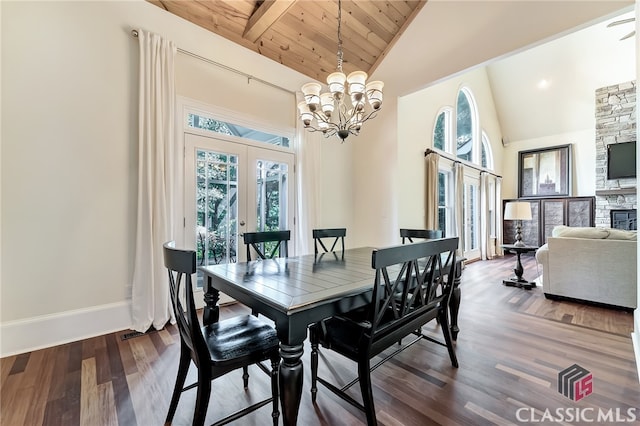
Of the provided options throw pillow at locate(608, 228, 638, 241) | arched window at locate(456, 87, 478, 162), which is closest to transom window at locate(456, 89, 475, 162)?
arched window at locate(456, 87, 478, 162)

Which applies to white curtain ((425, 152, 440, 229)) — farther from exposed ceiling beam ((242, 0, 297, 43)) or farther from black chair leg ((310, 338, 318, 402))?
black chair leg ((310, 338, 318, 402))

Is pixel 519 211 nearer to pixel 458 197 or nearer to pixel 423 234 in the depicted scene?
pixel 458 197

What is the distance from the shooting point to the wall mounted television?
603 cm

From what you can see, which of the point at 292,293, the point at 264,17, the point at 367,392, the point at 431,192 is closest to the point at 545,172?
the point at 431,192

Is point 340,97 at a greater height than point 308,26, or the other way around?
point 308,26

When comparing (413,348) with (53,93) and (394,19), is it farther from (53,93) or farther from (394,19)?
(394,19)

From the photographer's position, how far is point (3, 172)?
2148 millimetres

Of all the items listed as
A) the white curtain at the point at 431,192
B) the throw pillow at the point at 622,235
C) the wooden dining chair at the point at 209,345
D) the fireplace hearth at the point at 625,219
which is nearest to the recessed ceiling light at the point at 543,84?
the fireplace hearth at the point at 625,219

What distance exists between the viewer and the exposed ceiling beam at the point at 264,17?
116 inches

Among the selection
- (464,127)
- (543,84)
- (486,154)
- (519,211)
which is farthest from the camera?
(486,154)

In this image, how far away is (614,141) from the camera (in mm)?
6309

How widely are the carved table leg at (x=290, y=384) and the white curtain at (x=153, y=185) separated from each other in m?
2.06

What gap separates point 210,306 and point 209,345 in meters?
0.44

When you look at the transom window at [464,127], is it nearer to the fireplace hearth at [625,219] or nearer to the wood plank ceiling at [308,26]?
the wood plank ceiling at [308,26]
